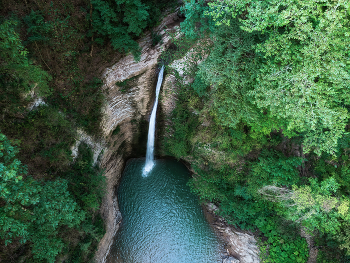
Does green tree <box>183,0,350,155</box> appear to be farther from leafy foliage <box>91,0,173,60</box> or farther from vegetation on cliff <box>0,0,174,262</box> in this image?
vegetation on cliff <box>0,0,174,262</box>

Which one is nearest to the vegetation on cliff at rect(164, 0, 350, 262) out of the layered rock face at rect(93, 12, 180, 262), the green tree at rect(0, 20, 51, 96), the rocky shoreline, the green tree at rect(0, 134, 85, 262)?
the rocky shoreline

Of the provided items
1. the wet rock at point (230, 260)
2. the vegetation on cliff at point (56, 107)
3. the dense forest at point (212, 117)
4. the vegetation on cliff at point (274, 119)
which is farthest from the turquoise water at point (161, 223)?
the vegetation on cliff at point (56, 107)

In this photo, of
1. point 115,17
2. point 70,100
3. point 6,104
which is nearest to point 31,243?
point 6,104

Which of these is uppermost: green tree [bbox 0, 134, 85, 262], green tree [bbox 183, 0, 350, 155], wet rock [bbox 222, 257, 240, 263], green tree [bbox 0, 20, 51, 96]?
green tree [bbox 0, 20, 51, 96]

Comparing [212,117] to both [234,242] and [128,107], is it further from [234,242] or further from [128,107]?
[234,242]

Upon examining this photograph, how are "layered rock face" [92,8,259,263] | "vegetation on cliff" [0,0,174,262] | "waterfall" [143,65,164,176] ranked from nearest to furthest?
1. "vegetation on cliff" [0,0,174,262]
2. "layered rock face" [92,8,259,263]
3. "waterfall" [143,65,164,176]

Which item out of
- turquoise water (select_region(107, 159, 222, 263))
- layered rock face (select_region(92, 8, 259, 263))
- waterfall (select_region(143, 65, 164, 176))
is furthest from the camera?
waterfall (select_region(143, 65, 164, 176))

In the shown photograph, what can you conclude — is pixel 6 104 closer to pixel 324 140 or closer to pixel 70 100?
pixel 70 100
